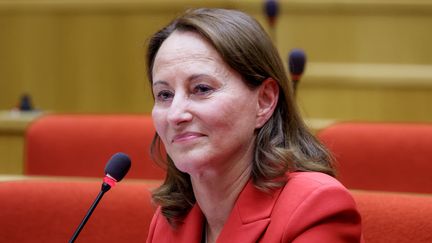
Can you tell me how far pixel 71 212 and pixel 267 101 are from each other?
374 millimetres

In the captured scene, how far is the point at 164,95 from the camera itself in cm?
77

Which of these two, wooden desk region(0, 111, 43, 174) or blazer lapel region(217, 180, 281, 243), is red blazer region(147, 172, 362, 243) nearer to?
blazer lapel region(217, 180, 281, 243)

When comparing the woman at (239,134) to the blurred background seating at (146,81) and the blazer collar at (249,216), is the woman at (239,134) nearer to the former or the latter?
the blazer collar at (249,216)

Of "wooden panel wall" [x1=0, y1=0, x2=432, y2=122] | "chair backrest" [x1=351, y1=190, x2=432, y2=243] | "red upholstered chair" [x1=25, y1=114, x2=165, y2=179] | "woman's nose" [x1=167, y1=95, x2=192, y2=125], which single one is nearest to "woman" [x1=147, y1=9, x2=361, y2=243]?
"woman's nose" [x1=167, y1=95, x2=192, y2=125]

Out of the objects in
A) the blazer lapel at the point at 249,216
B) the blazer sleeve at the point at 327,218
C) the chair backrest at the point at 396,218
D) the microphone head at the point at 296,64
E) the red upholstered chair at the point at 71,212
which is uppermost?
the microphone head at the point at 296,64

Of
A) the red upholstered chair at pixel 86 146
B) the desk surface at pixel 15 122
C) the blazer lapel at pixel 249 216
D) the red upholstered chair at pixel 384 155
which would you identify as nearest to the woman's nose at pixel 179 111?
the blazer lapel at pixel 249 216

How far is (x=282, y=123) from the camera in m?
0.79

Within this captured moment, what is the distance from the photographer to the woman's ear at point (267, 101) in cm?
77

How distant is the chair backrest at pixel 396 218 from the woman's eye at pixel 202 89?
277mm

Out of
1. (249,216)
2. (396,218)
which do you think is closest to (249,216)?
(249,216)

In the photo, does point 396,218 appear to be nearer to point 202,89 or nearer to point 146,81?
point 202,89

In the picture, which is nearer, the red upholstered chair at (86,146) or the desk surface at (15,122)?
the red upholstered chair at (86,146)

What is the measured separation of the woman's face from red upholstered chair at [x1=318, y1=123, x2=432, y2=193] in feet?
1.69

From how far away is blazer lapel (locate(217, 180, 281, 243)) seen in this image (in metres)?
0.74
